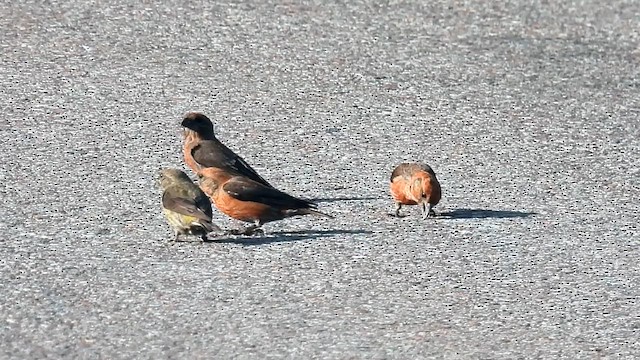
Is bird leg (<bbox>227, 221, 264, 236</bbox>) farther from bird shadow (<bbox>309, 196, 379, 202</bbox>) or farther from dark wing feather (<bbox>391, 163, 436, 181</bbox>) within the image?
dark wing feather (<bbox>391, 163, 436, 181</bbox>)

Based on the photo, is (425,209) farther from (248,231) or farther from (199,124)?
(199,124)

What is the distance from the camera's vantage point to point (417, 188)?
9359 mm

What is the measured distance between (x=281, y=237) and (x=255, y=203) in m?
0.28

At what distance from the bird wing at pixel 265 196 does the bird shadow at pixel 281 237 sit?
0.60 ft

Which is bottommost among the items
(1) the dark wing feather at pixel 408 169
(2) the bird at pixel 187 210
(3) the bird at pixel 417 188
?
(2) the bird at pixel 187 210

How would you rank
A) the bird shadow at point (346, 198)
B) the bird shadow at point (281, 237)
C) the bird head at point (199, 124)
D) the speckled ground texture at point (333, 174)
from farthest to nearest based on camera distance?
the bird head at point (199, 124), the bird shadow at point (346, 198), the bird shadow at point (281, 237), the speckled ground texture at point (333, 174)

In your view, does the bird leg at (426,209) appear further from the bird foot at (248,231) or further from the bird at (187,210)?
the bird at (187,210)

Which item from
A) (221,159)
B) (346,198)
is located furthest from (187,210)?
(346,198)

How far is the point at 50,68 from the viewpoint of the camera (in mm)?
12234

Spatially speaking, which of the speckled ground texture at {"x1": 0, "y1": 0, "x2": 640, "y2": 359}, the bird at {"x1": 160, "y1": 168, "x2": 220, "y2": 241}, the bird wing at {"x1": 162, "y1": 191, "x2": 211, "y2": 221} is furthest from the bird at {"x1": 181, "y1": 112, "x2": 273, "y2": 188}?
the bird wing at {"x1": 162, "y1": 191, "x2": 211, "y2": 221}

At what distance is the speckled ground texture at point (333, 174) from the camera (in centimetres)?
753

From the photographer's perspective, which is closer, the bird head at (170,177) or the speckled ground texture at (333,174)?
the speckled ground texture at (333,174)

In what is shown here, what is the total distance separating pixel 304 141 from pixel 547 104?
217 cm

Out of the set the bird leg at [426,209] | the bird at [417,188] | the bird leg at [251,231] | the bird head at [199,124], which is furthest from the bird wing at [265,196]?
the bird head at [199,124]
